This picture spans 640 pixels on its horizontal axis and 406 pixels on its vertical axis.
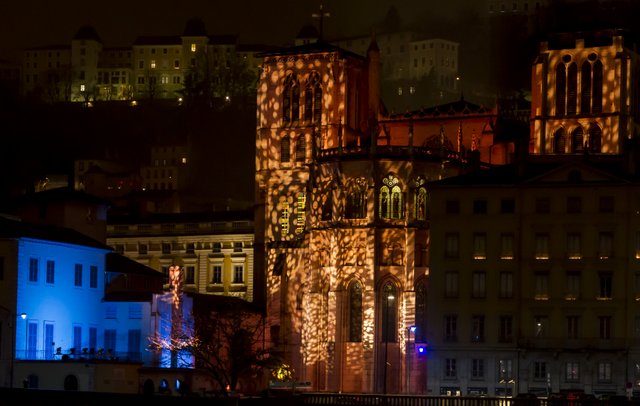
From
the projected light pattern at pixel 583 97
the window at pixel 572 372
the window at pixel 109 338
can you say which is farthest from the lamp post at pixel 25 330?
the projected light pattern at pixel 583 97

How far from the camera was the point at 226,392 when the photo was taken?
95562 millimetres

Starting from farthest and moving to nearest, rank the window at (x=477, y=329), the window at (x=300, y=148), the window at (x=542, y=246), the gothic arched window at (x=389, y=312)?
the window at (x=300, y=148) → the gothic arched window at (x=389, y=312) → the window at (x=477, y=329) → the window at (x=542, y=246)

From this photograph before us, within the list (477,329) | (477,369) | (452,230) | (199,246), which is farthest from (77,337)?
(199,246)

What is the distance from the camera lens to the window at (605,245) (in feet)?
337

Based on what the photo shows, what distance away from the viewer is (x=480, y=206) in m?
106

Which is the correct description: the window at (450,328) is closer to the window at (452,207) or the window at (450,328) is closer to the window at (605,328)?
the window at (452,207)

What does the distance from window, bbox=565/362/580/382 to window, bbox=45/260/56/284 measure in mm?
26863

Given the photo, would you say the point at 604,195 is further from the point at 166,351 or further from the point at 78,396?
the point at 78,396

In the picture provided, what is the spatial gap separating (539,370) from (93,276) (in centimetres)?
2495

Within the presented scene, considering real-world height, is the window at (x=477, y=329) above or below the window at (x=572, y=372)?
above

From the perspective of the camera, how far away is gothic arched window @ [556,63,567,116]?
122 m

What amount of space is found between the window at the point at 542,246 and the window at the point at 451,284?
4480 millimetres

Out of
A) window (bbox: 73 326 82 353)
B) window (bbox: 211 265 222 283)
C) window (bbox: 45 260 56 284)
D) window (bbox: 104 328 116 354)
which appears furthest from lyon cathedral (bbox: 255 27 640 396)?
window (bbox: 45 260 56 284)

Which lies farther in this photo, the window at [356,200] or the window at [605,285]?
the window at [356,200]
